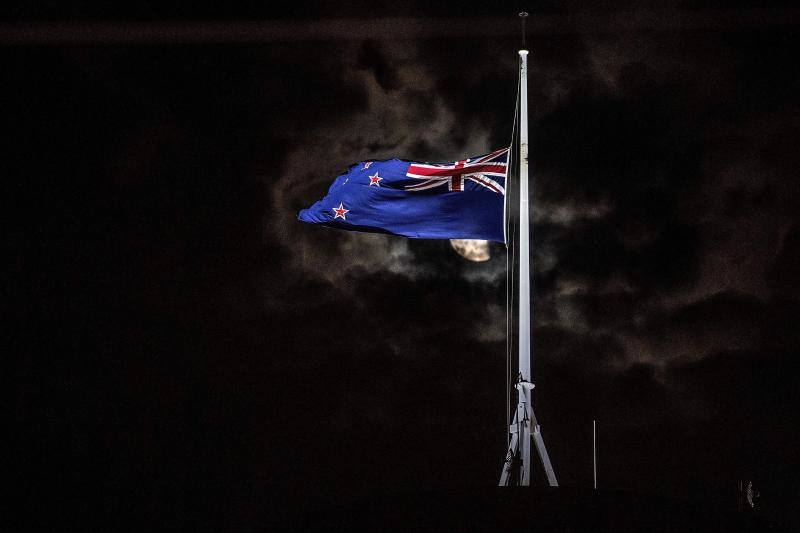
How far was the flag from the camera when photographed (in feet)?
43.5

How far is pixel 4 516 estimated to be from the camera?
2240 inches

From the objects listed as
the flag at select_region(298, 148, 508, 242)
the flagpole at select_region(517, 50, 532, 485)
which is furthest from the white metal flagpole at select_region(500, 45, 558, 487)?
the flag at select_region(298, 148, 508, 242)

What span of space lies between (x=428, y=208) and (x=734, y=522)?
8.19 meters

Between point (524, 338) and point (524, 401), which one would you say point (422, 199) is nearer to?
point (524, 338)

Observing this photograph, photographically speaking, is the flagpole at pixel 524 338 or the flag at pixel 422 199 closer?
the flagpole at pixel 524 338

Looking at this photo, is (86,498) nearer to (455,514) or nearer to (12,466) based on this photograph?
(12,466)

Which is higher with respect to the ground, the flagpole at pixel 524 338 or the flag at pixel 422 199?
the flag at pixel 422 199

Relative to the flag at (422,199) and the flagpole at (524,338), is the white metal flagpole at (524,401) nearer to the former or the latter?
the flagpole at (524,338)

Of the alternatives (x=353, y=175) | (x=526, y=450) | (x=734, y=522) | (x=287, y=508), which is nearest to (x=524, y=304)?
(x=526, y=450)

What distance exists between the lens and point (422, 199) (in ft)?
46.0

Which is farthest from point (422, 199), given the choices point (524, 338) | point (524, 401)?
point (524, 401)

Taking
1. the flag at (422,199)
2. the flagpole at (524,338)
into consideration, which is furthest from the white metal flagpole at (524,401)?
the flag at (422,199)

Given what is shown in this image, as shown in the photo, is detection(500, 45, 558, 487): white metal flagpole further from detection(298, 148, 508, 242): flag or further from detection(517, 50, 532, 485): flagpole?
detection(298, 148, 508, 242): flag

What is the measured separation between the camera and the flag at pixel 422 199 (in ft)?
43.5
